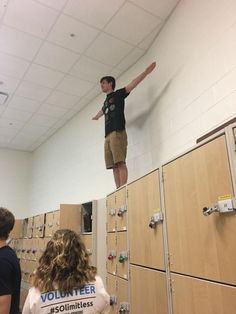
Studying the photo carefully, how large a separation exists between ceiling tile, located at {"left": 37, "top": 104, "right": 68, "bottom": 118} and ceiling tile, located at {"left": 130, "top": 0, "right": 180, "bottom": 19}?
283cm

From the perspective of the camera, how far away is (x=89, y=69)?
162 inches

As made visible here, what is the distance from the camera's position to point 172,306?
1.68 meters

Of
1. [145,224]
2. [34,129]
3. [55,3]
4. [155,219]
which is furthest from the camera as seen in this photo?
[34,129]

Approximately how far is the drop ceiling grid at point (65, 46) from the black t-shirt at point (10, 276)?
2.66 metres

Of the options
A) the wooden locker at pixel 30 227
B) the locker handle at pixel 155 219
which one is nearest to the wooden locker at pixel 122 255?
the locker handle at pixel 155 219

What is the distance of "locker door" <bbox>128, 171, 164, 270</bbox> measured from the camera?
1.93m

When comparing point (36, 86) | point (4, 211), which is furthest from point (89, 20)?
point (4, 211)

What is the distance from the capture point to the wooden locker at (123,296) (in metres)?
2.34

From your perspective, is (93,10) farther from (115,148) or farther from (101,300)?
(101,300)

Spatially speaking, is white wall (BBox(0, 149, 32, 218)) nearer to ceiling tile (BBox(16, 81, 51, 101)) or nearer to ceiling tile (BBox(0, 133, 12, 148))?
ceiling tile (BBox(0, 133, 12, 148))

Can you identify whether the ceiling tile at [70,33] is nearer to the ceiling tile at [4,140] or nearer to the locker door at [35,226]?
the locker door at [35,226]

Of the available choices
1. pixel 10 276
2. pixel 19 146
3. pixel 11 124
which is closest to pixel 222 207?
pixel 10 276

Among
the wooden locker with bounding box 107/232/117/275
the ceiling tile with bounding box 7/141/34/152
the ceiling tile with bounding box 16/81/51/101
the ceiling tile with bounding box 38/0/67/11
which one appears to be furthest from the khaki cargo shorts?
the ceiling tile with bounding box 7/141/34/152

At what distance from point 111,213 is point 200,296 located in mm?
1650
